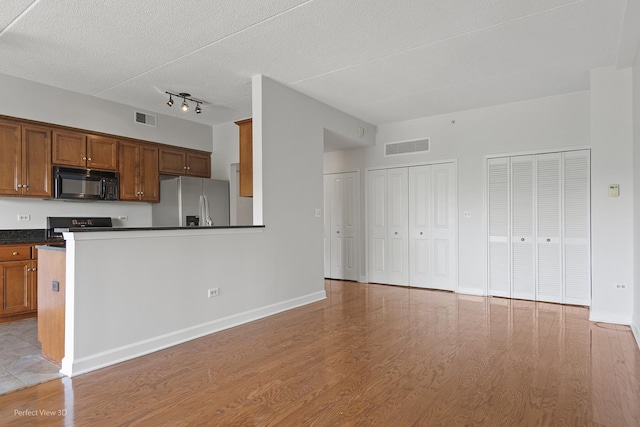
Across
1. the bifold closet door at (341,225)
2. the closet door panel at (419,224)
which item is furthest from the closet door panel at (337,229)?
the closet door panel at (419,224)

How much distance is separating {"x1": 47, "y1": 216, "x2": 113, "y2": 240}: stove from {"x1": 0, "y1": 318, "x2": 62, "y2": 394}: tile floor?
1.30 m

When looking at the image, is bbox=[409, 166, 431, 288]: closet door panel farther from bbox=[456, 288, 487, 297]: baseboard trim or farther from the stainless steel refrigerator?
the stainless steel refrigerator

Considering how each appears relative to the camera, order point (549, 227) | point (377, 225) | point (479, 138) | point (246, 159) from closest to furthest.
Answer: point (246, 159) < point (549, 227) < point (479, 138) < point (377, 225)

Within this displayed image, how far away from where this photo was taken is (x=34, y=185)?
176 inches

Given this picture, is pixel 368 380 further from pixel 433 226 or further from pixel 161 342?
pixel 433 226

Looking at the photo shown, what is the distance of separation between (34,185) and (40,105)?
97cm

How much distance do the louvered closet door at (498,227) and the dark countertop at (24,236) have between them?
5807 millimetres

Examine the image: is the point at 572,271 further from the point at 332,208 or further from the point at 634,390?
the point at 332,208

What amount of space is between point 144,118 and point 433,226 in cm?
473

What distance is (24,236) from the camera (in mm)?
4602

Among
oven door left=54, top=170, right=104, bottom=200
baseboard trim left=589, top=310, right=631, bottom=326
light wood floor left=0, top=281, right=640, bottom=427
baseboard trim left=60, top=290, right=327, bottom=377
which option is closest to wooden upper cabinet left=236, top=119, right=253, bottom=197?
baseboard trim left=60, top=290, right=327, bottom=377

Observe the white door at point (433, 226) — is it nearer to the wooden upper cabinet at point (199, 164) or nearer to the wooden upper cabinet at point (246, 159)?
the wooden upper cabinet at point (246, 159)

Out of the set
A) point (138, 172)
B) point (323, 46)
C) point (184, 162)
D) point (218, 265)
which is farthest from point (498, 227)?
point (138, 172)

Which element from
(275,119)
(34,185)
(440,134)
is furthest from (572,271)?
(34,185)
